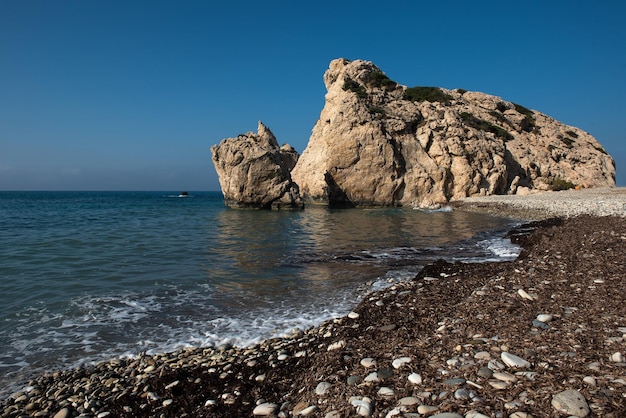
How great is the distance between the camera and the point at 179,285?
1009 cm

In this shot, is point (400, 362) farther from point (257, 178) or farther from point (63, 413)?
point (257, 178)

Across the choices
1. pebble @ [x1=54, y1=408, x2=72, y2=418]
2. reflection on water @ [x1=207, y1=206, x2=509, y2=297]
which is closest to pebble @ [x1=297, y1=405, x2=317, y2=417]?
pebble @ [x1=54, y1=408, x2=72, y2=418]

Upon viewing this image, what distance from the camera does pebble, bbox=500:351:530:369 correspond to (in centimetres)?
377

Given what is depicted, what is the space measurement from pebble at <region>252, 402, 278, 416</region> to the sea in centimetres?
235

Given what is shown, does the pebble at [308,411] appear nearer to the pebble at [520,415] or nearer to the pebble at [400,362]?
the pebble at [400,362]

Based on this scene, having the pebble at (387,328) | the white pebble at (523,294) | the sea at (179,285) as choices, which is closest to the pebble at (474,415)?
the pebble at (387,328)

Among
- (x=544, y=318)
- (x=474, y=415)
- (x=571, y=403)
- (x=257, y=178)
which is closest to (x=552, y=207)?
(x=257, y=178)

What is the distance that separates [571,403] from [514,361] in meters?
0.84

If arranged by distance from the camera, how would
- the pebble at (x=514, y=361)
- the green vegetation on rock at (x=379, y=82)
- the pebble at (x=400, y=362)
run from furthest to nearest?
1. the green vegetation on rock at (x=379, y=82)
2. the pebble at (x=400, y=362)
3. the pebble at (x=514, y=361)

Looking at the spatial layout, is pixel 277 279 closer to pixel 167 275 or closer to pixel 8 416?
pixel 167 275

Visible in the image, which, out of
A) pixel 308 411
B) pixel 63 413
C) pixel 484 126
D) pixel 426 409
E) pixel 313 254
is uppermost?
pixel 484 126

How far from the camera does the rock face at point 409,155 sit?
44594 mm

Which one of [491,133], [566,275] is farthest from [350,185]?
[566,275]

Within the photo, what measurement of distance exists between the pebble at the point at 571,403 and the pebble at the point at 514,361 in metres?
0.58
